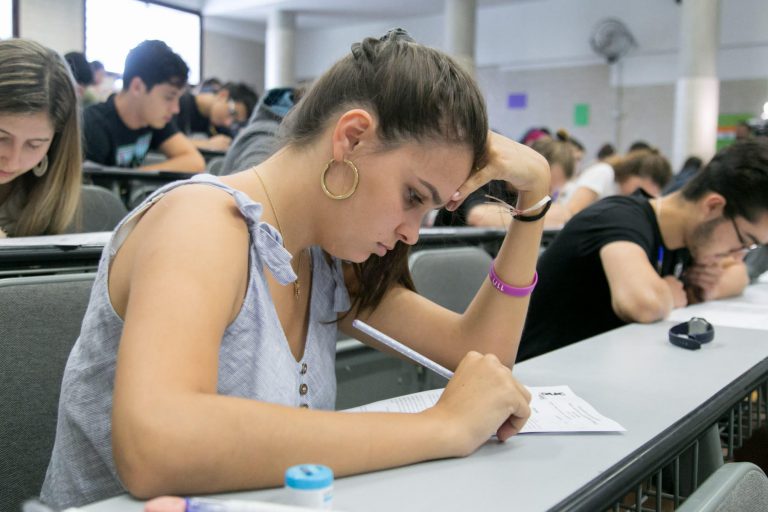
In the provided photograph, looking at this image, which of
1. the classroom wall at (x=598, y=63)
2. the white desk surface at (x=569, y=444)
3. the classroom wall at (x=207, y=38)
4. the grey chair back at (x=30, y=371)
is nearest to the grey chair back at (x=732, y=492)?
the white desk surface at (x=569, y=444)

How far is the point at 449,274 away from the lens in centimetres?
188

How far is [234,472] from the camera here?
62 centimetres

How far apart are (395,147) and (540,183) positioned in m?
0.45

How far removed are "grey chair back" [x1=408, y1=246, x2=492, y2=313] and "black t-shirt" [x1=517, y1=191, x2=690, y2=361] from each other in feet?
0.59

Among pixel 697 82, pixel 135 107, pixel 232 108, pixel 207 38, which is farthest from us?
pixel 207 38

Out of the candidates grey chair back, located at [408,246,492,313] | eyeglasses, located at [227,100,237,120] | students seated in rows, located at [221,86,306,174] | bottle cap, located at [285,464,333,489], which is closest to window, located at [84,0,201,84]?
eyeglasses, located at [227,100,237,120]

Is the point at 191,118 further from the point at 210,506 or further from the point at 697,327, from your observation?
the point at 210,506

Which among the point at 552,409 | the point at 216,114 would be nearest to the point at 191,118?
the point at 216,114

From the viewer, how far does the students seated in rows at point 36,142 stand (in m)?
1.62

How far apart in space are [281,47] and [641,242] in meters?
9.36

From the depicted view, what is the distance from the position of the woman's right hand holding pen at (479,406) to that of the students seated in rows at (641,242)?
0.92m

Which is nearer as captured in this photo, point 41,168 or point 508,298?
point 508,298

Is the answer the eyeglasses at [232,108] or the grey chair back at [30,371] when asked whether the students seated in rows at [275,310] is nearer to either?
the grey chair back at [30,371]

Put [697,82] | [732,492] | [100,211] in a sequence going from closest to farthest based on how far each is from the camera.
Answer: [732,492] → [100,211] → [697,82]
